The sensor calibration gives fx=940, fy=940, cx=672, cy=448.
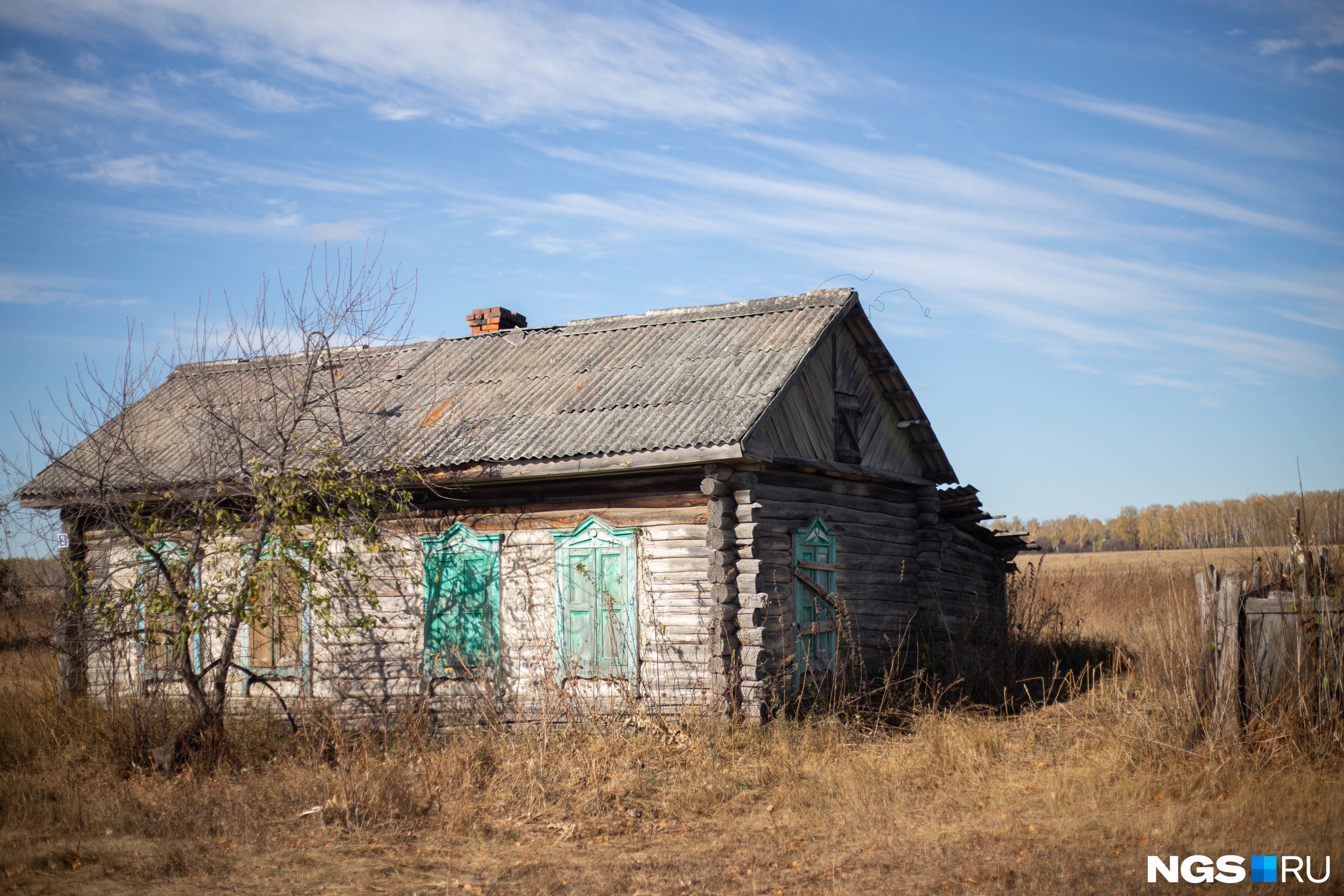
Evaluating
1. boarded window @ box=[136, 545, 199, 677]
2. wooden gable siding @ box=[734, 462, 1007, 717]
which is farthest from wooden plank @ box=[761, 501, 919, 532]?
boarded window @ box=[136, 545, 199, 677]

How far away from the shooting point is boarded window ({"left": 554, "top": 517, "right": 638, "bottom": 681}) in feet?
32.1

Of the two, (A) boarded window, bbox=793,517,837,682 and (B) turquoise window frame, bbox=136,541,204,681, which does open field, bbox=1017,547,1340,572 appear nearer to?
(A) boarded window, bbox=793,517,837,682

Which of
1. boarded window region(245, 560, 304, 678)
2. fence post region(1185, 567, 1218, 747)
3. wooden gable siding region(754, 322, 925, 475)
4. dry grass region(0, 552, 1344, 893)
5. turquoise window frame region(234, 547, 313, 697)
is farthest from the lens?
turquoise window frame region(234, 547, 313, 697)

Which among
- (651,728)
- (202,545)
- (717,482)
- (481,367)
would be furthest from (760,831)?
(481,367)

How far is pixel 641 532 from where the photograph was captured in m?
9.88

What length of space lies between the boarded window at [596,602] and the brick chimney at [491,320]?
18.3ft

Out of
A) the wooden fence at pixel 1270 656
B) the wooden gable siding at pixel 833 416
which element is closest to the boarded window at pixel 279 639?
the wooden gable siding at pixel 833 416

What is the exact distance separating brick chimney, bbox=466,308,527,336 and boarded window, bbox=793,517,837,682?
641 centimetres

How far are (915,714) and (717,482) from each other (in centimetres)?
350

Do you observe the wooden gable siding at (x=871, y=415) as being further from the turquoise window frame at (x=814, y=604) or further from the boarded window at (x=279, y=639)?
the boarded window at (x=279, y=639)

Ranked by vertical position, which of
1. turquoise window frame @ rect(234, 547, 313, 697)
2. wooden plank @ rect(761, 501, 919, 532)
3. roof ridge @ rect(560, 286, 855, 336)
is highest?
roof ridge @ rect(560, 286, 855, 336)

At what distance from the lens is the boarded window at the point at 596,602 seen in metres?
9.78

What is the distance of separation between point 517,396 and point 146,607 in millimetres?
4687

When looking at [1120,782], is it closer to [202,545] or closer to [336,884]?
[336,884]
